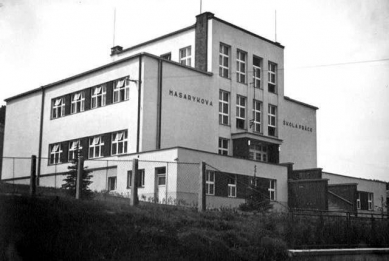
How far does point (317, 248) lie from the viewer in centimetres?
1733

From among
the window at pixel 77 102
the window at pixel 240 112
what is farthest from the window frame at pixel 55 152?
the window at pixel 240 112

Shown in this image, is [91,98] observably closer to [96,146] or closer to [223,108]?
[96,146]

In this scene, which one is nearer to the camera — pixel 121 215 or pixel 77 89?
pixel 121 215

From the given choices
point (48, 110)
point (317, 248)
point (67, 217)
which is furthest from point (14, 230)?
point (48, 110)

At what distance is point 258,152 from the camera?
43531 millimetres

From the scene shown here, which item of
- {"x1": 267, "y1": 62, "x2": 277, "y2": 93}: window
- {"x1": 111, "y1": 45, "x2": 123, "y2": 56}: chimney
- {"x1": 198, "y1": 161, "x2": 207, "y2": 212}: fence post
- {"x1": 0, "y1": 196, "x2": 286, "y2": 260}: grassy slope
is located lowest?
{"x1": 0, "y1": 196, "x2": 286, "y2": 260}: grassy slope

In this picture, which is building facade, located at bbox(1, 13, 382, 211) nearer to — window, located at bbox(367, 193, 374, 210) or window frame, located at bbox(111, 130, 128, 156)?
window frame, located at bbox(111, 130, 128, 156)

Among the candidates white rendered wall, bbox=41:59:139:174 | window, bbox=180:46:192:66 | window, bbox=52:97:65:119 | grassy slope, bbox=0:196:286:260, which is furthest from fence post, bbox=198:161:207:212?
window, bbox=52:97:65:119

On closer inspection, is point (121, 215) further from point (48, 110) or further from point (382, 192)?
point (382, 192)

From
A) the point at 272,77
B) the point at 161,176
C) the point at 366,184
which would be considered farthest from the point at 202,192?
the point at 366,184

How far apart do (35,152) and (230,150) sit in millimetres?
14941

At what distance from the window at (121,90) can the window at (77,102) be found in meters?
3.64

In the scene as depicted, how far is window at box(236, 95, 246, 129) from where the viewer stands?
42.8m

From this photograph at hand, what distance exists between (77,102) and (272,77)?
15.2 metres
